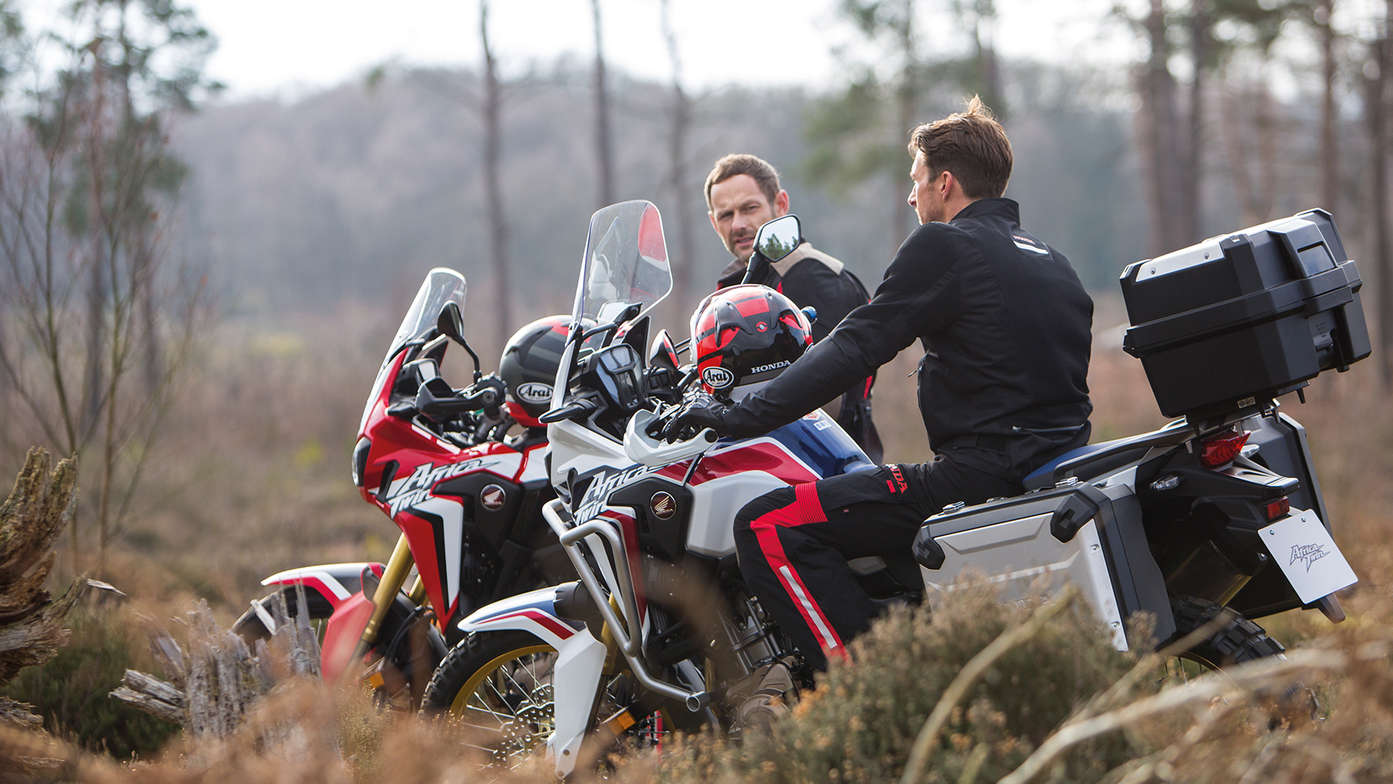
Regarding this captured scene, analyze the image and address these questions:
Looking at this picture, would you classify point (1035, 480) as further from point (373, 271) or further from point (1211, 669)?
point (373, 271)

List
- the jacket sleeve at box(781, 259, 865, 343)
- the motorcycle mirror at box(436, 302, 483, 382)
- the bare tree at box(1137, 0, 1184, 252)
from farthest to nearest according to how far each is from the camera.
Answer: the bare tree at box(1137, 0, 1184, 252) < the jacket sleeve at box(781, 259, 865, 343) < the motorcycle mirror at box(436, 302, 483, 382)

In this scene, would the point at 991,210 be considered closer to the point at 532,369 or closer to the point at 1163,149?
the point at 532,369

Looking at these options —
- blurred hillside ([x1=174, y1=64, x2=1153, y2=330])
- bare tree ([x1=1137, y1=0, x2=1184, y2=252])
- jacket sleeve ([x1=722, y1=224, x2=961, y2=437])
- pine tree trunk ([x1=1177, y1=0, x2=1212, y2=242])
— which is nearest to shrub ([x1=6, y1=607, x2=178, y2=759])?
jacket sleeve ([x1=722, y1=224, x2=961, y2=437])

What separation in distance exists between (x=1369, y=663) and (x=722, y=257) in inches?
2259

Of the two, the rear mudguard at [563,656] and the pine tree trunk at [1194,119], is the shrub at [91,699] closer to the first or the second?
the rear mudguard at [563,656]

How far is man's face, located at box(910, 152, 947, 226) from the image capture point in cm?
372

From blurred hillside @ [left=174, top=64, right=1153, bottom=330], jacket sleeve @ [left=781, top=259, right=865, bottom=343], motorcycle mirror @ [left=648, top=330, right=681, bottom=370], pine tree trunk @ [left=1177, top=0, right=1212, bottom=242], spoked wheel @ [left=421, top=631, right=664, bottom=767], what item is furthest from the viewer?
blurred hillside @ [left=174, top=64, right=1153, bottom=330]

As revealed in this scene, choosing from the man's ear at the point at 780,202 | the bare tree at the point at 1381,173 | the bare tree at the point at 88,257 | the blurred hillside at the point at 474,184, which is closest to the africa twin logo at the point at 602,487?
the man's ear at the point at 780,202

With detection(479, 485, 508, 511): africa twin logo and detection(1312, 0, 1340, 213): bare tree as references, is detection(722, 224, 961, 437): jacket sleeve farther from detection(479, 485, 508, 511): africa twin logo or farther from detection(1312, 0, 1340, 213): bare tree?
detection(1312, 0, 1340, 213): bare tree

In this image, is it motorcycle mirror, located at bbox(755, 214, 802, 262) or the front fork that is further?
the front fork

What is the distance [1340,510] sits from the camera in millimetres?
10305

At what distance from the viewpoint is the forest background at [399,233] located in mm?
6859

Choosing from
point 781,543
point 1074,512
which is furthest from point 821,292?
point 1074,512

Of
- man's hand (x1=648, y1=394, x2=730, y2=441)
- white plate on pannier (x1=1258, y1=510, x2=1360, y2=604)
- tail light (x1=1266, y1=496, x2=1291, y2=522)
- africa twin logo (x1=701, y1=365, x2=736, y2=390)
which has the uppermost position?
africa twin logo (x1=701, y1=365, x2=736, y2=390)
